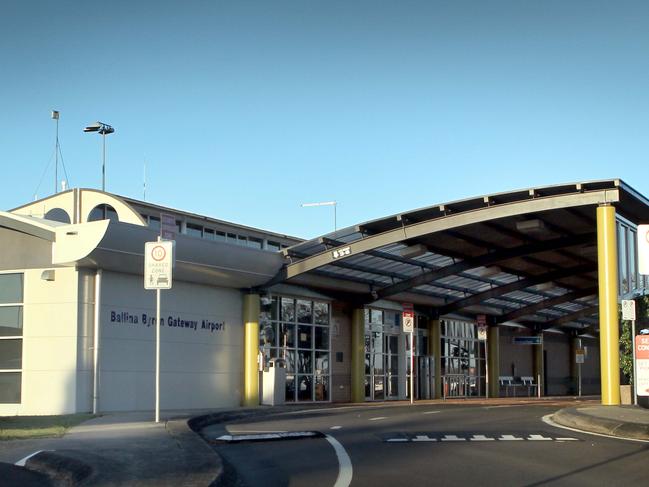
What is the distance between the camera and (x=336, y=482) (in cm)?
1043

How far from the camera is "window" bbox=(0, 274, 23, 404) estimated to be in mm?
24422

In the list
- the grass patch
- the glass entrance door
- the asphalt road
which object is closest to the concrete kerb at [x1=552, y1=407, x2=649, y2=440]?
the asphalt road

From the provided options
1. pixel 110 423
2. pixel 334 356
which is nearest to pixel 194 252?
pixel 110 423

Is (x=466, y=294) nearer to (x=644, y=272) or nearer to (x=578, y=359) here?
(x=578, y=359)

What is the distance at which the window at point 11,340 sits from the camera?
2442 centimetres

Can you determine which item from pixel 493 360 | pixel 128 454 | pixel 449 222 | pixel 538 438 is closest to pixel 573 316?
pixel 493 360

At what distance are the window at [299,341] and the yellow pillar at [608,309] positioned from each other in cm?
1186

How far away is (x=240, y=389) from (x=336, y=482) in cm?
1949

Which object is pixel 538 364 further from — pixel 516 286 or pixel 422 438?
pixel 422 438

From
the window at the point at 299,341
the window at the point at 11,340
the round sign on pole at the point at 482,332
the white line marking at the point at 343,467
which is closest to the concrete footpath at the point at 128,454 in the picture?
the white line marking at the point at 343,467

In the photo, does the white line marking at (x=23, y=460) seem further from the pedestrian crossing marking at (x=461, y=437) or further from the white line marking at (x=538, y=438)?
the white line marking at (x=538, y=438)

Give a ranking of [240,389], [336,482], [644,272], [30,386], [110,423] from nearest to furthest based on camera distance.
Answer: [336,482]
[644,272]
[110,423]
[30,386]
[240,389]

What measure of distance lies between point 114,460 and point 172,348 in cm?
1526

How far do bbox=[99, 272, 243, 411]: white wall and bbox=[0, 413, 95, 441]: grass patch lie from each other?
3.68 meters
